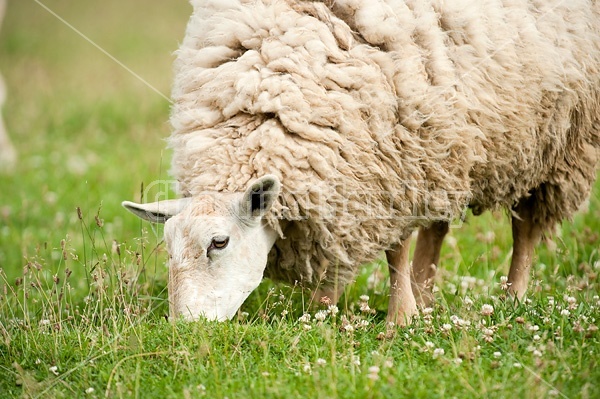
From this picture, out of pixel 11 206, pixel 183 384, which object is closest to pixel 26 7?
pixel 11 206

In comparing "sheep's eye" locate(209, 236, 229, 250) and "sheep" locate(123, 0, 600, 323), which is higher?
"sheep" locate(123, 0, 600, 323)

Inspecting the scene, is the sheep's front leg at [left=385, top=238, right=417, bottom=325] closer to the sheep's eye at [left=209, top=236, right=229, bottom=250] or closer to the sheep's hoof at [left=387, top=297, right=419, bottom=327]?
the sheep's hoof at [left=387, top=297, right=419, bottom=327]

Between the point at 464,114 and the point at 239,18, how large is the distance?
1.33 metres

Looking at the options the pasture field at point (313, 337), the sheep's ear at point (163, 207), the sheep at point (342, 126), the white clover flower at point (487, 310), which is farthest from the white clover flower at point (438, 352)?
the sheep's ear at point (163, 207)

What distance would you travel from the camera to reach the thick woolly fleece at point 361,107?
389cm

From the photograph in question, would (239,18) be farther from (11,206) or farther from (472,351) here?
(11,206)

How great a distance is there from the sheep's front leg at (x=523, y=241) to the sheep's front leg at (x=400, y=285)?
0.89 meters

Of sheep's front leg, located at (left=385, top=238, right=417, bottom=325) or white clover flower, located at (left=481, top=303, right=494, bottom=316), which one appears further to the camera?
sheep's front leg, located at (left=385, top=238, right=417, bottom=325)

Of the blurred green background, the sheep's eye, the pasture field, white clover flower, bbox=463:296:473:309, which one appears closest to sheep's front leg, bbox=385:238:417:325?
the pasture field

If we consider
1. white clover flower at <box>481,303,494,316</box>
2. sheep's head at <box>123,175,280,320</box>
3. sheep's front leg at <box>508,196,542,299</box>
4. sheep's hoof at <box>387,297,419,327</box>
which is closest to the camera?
white clover flower at <box>481,303,494,316</box>

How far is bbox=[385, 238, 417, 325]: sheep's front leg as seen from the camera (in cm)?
450

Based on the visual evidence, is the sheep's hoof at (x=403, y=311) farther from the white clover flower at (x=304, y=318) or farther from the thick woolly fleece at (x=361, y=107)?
the white clover flower at (x=304, y=318)

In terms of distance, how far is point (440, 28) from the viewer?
167 inches

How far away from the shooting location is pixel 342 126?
155 inches
